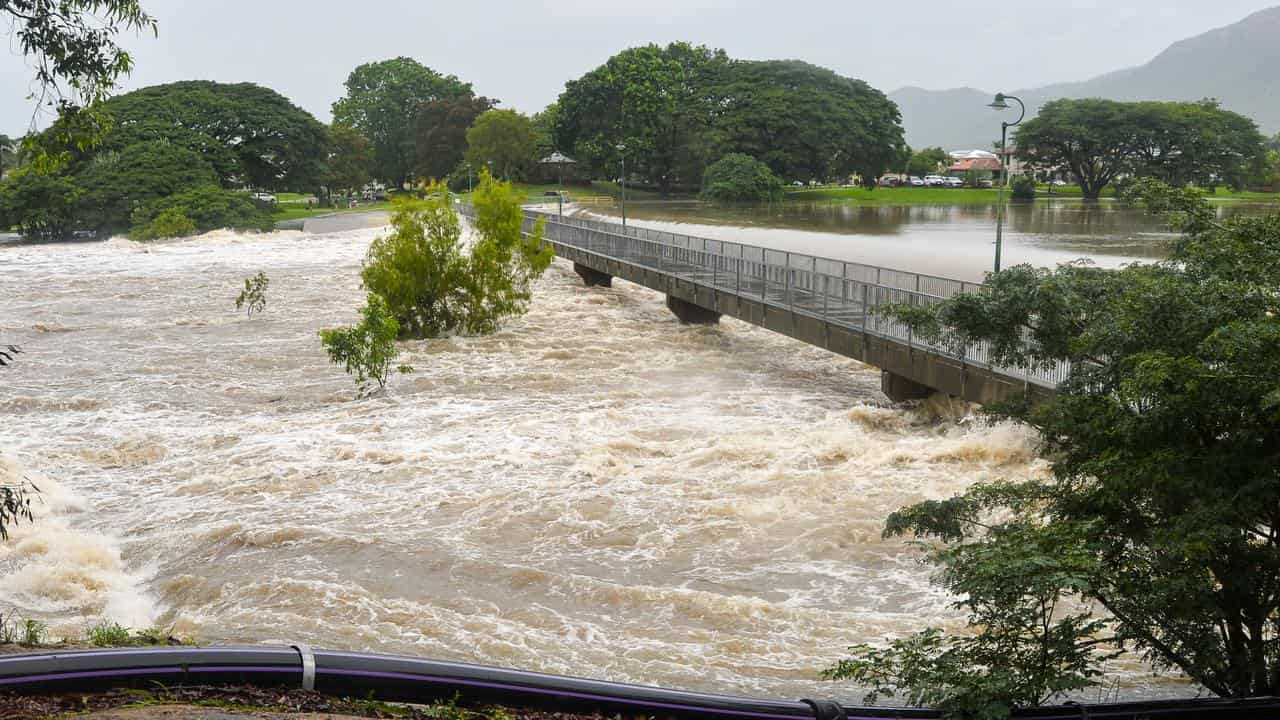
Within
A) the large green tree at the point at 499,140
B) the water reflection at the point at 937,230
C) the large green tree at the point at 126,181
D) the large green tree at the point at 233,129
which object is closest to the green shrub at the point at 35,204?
the large green tree at the point at 126,181

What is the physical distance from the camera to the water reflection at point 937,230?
1855 inches

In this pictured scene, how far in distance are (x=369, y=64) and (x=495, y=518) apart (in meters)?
138

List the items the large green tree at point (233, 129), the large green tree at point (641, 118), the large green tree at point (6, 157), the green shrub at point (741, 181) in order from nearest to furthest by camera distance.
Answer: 1. the large green tree at point (233, 129)
2. the green shrub at point (741, 181)
3. the large green tree at point (641, 118)
4. the large green tree at point (6, 157)

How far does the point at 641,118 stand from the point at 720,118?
32.1ft

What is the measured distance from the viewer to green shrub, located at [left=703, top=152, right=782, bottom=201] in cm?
9200

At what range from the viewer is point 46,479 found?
18.6 meters

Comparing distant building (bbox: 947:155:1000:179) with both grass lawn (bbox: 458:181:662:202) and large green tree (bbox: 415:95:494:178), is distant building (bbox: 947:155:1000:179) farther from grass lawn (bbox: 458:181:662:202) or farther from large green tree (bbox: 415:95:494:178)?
large green tree (bbox: 415:95:494:178)

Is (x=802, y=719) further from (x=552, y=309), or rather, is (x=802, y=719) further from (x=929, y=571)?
(x=552, y=309)

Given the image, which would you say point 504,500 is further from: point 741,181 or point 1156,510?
point 741,181

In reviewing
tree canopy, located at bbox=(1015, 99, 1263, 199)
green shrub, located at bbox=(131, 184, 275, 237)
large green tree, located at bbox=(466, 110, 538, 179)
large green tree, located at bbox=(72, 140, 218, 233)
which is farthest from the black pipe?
large green tree, located at bbox=(466, 110, 538, 179)

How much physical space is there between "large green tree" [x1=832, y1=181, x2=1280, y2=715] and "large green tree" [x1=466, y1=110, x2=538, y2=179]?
107 m

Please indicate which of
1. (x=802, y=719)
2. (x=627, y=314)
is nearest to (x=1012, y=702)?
(x=802, y=719)

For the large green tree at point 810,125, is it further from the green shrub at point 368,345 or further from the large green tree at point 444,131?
the green shrub at point 368,345

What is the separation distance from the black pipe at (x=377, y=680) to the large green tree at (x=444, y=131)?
120 metres
